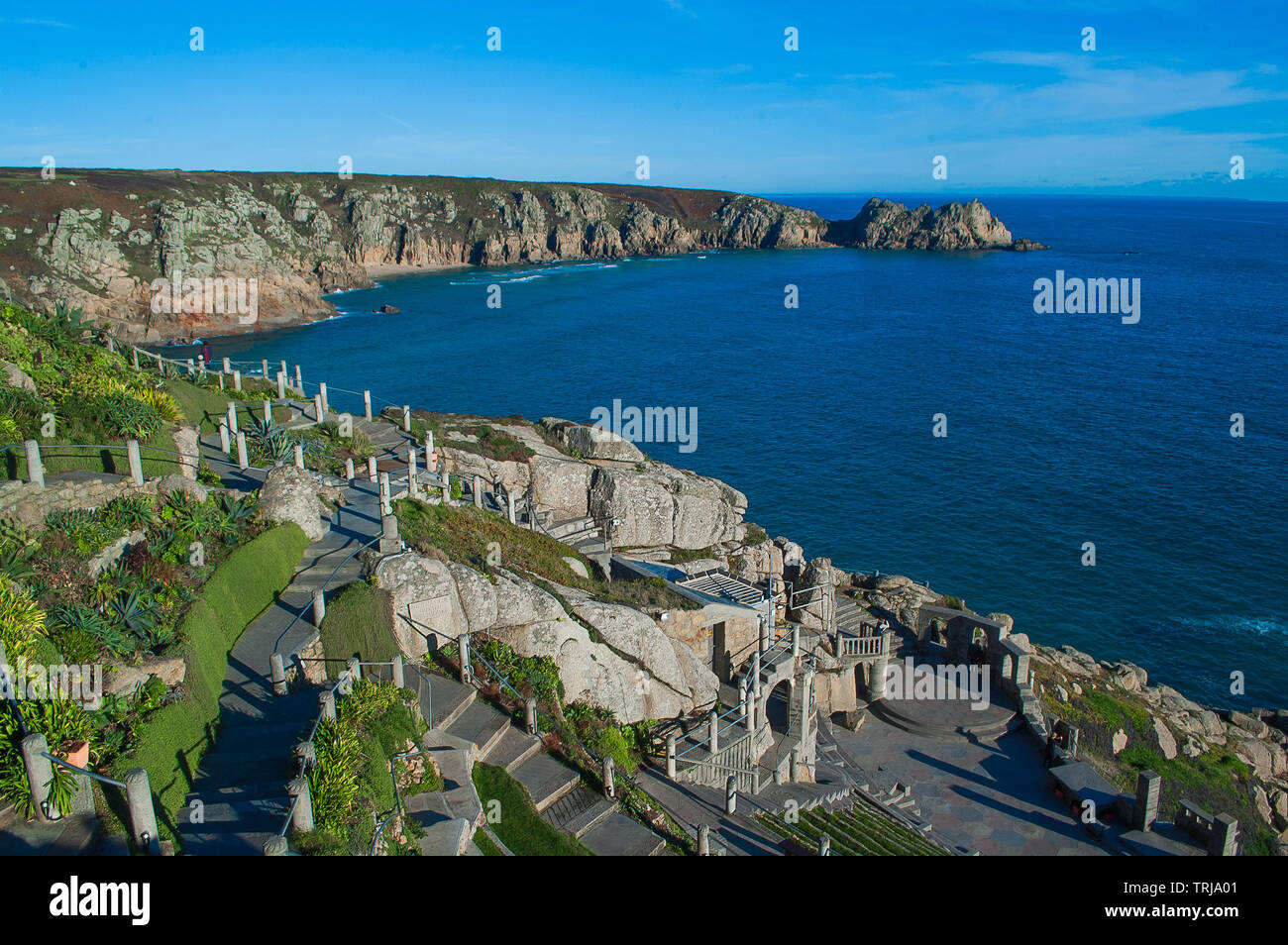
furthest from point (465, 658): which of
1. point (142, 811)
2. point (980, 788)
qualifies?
point (980, 788)

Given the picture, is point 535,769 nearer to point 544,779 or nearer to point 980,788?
point 544,779

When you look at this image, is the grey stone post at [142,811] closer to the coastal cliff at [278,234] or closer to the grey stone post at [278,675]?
the grey stone post at [278,675]

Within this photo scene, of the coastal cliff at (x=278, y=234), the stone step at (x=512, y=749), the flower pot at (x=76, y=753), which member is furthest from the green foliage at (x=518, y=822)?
the coastal cliff at (x=278, y=234)

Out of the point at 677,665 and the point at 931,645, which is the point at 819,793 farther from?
the point at 931,645

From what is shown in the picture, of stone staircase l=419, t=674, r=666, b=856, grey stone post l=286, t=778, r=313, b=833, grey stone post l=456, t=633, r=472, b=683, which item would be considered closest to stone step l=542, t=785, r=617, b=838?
stone staircase l=419, t=674, r=666, b=856

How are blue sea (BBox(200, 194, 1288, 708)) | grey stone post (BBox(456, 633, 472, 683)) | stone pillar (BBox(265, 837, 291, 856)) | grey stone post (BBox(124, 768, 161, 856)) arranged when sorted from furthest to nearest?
1. blue sea (BBox(200, 194, 1288, 708))
2. grey stone post (BBox(456, 633, 472, 683))
3. grey stone post (BBox(124, 768, 161, 856))
4. stone pillar (BBox(265, 837, 291, 856))

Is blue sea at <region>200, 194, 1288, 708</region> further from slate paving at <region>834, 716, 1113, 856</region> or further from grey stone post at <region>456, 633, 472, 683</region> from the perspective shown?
grey stone post at <region>456, 633, 472, 683</region>

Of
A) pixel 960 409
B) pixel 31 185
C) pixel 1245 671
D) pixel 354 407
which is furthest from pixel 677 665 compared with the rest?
pixel 31 185
